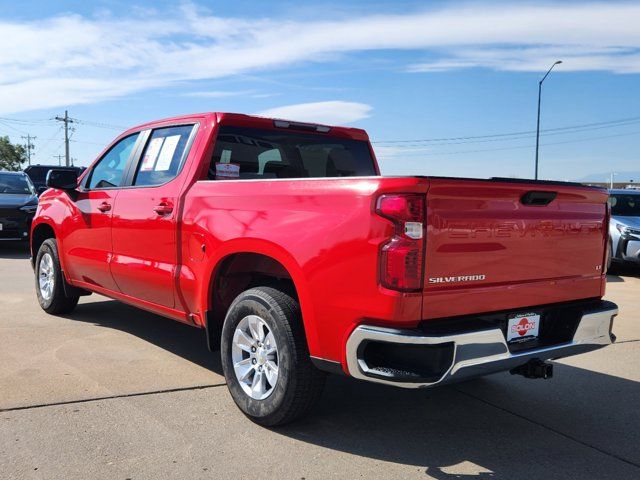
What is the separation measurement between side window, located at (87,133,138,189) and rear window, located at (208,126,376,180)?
3.63 ft

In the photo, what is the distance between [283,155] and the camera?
4.92m

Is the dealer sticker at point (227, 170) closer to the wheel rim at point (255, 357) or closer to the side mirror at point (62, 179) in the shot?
the wheel rim at point (255, 357)

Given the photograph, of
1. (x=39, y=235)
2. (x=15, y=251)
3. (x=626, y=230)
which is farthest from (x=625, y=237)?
(x=15, y=251)

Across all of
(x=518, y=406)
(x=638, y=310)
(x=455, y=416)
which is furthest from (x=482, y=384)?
(x=638, y=310)

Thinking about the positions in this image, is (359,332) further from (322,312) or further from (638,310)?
(638,310)

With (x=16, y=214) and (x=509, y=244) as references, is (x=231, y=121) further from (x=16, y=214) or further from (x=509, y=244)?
(x=16, y=214)

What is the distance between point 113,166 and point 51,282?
5.64 ft

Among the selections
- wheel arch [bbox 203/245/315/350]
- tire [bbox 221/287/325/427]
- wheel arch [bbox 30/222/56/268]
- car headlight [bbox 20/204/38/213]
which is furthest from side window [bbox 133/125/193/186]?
car headlight [bbox 20/204/38/213]

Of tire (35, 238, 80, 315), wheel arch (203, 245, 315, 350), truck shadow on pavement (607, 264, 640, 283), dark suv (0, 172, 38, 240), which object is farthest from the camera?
dark suv (0, 172, 38, 240)

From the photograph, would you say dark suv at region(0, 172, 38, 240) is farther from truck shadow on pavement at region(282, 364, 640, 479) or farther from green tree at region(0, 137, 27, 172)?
green tree at region(0, 137, 27, 172)

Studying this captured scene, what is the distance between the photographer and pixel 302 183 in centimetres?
342

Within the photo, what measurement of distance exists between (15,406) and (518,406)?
10.5 ft

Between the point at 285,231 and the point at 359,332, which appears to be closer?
the point at 359,332

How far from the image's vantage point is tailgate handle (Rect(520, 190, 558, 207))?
11.0ft
